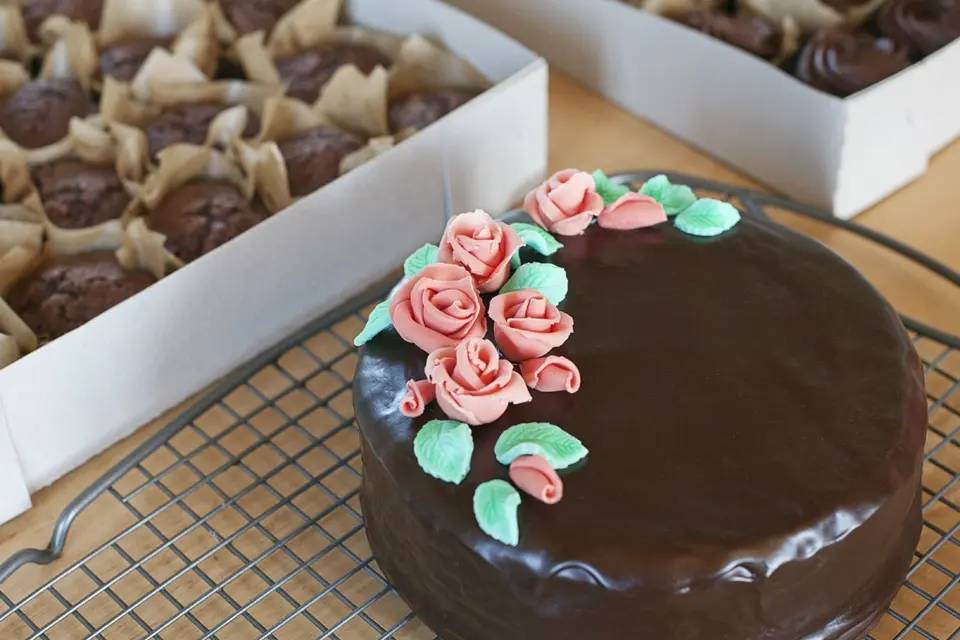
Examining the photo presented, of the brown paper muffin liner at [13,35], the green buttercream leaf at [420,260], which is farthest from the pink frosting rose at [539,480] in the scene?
the brown paper muffin liner at [13,35]

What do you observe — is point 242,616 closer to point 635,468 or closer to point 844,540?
point 635,468

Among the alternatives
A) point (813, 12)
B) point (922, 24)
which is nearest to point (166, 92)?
point (813, 12)

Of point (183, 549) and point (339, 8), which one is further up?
point (339, 8)

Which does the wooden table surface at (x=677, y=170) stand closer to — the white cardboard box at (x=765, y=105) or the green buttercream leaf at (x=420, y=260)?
the white cardboard box at (x=765, y=105)

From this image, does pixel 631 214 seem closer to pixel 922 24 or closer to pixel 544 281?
pixel 544 281

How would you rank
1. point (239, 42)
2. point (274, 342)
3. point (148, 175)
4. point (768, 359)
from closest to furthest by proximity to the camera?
point (768, 359) < point (274, 342) < point (148, 175) < point (239, 42)

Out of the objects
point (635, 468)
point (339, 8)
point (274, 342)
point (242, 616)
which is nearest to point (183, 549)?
point (242, 616)

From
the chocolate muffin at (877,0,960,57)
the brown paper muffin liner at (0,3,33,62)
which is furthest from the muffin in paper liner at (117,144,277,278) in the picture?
the chocolate muffin at (877,0,960,57)
